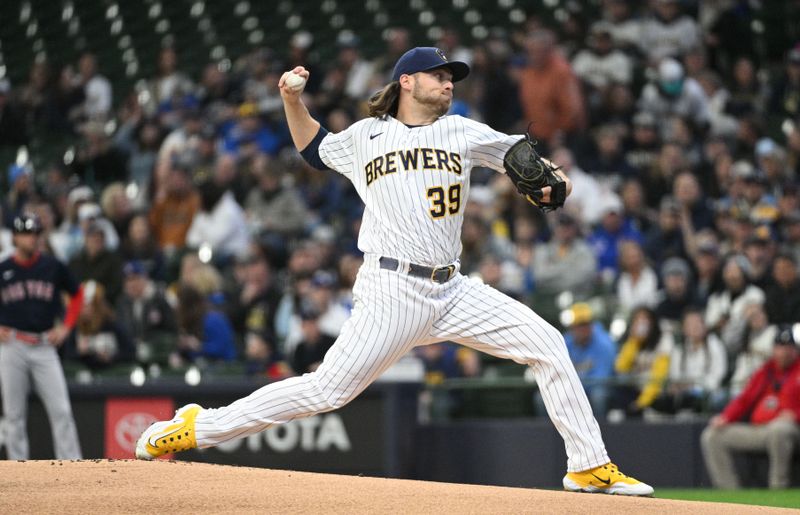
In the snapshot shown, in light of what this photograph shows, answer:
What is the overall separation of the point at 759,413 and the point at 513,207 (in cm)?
356

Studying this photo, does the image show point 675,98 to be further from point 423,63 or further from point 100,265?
point 423,63

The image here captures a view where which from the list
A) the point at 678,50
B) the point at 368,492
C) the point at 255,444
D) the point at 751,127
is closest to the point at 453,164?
the point at 368,492

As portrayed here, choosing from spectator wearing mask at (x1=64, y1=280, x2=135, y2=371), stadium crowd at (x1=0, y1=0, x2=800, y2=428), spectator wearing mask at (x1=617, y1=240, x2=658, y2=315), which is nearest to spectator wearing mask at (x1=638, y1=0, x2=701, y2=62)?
stadium crowd at (x1=0, y1=0, x2=800, y2=428)

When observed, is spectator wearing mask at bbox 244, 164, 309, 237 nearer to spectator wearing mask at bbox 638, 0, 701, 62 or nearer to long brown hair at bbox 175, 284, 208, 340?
long brown hair at bbox 175, 284, 208, 340

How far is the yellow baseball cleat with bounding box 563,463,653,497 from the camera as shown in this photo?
5.18 meters

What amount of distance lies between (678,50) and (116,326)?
6226mm

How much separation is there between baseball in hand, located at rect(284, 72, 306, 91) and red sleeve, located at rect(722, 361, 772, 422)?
4.72 metres

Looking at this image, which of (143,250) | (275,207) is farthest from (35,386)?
(275,207)

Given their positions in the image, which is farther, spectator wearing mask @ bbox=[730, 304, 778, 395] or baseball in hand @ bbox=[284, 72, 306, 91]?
spectator wearing mask @ bbox=[730, 304, 778, 395]

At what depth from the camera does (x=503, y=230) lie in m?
11.6

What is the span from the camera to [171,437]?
209 inches

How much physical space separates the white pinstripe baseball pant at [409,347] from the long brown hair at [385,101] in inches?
25.0

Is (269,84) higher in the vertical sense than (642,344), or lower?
higher

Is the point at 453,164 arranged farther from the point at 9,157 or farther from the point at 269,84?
the point at 9,157
